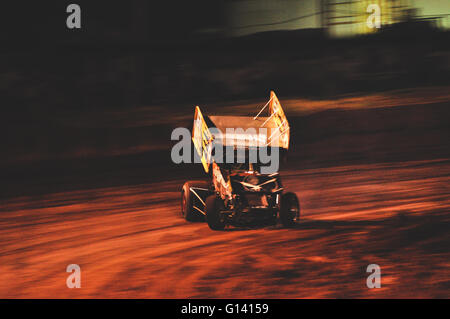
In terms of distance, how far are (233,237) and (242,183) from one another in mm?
757

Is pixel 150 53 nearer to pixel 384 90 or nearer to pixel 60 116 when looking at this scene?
pixel 60 116

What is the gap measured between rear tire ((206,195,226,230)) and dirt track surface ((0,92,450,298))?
5.1 inches

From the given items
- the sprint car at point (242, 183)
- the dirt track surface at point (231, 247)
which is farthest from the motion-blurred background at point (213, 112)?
the sprint car at point (242, 183)

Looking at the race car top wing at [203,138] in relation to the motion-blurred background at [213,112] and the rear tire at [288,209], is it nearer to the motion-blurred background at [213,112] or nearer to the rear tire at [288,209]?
the motion-blurred background at [213,112]

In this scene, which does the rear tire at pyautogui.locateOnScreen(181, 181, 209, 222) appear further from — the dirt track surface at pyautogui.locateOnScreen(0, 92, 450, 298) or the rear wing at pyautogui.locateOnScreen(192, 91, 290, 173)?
the rear wing at pyautogui.locateOnScreen(192, 91, 290, 173)

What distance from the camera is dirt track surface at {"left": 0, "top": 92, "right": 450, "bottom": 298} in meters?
7.39

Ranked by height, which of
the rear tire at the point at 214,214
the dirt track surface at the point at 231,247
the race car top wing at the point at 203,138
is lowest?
the dirt track surface at the point at 231,247

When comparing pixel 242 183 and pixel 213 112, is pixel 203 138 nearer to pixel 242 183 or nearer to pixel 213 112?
pixel 242 183

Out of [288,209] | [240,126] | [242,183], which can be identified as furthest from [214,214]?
[240,126]

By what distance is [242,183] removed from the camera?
927 centimetres

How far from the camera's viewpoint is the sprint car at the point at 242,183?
9305mm

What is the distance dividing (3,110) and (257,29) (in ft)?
33.3

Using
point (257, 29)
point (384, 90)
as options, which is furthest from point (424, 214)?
point (257, 29)
